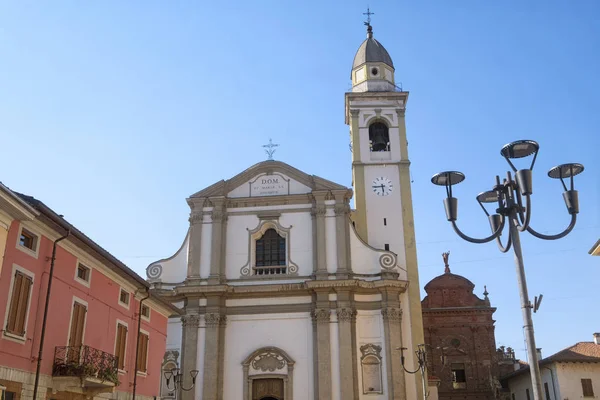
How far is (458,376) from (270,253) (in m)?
14.5

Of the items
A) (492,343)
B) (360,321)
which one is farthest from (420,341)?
(492,343)

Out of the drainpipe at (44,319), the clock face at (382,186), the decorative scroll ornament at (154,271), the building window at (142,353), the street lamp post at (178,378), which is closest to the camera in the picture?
the drainpipe at (44,319)

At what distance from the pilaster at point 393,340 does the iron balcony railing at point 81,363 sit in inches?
566

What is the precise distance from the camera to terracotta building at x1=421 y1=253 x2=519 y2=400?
36125 mm

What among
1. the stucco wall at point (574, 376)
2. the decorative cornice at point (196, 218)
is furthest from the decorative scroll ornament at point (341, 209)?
the stucco wall at point (574, 376)

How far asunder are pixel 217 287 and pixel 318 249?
5.06 m

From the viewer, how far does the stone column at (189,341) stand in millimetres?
27920

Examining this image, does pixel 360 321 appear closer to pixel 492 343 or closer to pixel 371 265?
Result: pixel 371 265

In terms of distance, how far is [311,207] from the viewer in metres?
30.9

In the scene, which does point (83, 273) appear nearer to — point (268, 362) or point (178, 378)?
point (178, 378)

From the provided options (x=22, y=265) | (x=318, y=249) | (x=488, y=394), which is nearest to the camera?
(x=22, y=265)

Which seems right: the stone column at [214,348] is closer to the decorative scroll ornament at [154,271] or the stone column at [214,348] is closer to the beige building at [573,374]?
the decorative scroll ornament at [154,271]

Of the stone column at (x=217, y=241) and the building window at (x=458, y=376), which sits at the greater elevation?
the stone column at (x=217, y=241)

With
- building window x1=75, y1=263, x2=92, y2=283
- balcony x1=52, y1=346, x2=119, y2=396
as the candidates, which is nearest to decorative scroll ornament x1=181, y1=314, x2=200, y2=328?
building window x1=75, y1=263, x2=92, y2=283
